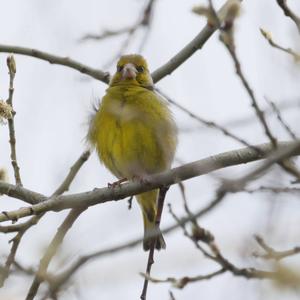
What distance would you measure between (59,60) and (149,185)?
1.87m

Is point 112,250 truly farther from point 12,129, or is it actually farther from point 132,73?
point 132,73

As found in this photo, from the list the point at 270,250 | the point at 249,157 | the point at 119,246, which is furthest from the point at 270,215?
the point at 249,157

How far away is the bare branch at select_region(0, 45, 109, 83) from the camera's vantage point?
5282 mm

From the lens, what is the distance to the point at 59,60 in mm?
5395

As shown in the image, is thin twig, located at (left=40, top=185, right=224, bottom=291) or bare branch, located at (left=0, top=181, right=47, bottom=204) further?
bare branch, located at (left=0, top=181, right=47, bottom=204)

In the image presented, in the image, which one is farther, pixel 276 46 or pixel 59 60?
pixel 59 60

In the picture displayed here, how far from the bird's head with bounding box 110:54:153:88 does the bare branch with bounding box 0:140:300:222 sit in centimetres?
210

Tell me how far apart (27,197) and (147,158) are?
160 cm

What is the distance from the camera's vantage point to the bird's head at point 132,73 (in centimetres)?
628

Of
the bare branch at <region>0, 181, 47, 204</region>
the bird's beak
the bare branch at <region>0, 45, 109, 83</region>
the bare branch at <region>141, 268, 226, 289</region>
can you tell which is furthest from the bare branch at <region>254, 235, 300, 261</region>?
the bird's beak

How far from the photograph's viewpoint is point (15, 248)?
12.7 feet

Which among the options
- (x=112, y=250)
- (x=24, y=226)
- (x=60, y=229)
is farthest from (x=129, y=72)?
(x=112, y=250)

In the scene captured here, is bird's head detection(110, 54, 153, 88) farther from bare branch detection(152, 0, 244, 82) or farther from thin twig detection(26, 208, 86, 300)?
thin twig detection(26, 208, 86, 300)

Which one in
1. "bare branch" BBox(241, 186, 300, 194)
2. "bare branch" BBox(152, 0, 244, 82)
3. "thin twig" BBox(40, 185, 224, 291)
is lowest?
"thin twig" BBox(40, 185, 224, 291)
